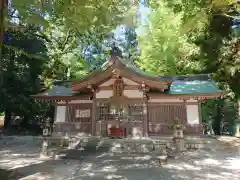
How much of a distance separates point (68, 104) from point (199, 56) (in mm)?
11016

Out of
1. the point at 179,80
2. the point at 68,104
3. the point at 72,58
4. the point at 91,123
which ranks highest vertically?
the point at 72,58

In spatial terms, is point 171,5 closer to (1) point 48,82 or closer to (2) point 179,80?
(2) point 179,80

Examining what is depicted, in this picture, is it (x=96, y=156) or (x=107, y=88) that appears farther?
(x=107, y=88)

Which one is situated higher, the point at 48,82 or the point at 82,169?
the point at 48,82

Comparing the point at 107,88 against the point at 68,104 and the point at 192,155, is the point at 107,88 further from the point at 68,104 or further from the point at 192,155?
the point at 192,155

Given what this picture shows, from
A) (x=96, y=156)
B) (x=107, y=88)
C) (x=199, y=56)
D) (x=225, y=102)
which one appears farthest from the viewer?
(x=225, y=102)

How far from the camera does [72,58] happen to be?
24.9 metres

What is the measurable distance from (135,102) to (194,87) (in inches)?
161

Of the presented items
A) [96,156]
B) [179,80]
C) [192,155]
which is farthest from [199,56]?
[96,156]

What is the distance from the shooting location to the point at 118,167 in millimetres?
9117

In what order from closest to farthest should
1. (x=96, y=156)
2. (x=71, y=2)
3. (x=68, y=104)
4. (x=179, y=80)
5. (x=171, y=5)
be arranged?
(x=71, y=2), (x=96, y=156), (x=171, y=5), (x=68, y=104), (x=179, y=80)

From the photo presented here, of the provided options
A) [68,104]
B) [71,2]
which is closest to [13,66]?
[68,104]

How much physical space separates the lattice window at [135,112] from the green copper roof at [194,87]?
2162 millimetres

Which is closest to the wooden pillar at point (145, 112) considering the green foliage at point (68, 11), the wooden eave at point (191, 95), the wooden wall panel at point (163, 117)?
the wooden eave at point (191, 95)
